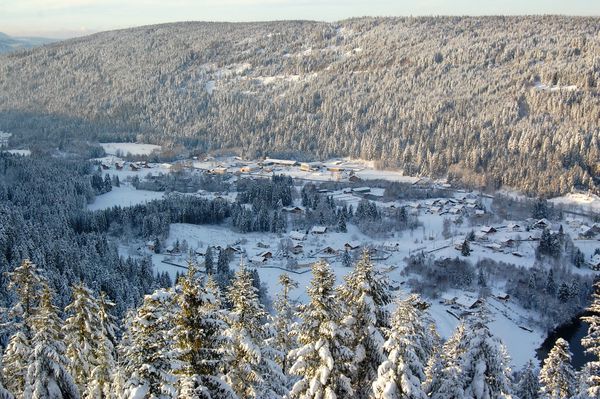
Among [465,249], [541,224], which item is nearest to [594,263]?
[541,224]

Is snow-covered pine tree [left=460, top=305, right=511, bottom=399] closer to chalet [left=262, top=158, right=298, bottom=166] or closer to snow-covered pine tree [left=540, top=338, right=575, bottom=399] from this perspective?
snow-covered pine tree [left=540, top=338, right=575, bottom=399]

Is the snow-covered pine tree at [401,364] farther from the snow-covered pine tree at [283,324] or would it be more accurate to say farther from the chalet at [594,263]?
the chalet at [594,263]

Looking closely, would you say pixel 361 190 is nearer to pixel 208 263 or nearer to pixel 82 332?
pixel 208 263

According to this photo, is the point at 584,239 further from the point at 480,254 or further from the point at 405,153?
the point at 405,153

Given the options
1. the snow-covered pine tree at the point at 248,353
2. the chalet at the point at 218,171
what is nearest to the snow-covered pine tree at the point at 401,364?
the snow-covered pine tree at the point at 248,353

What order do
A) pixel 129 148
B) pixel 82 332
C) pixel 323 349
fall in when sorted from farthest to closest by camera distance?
pixel 129 148
pixel 82 332
pixel 323 349
